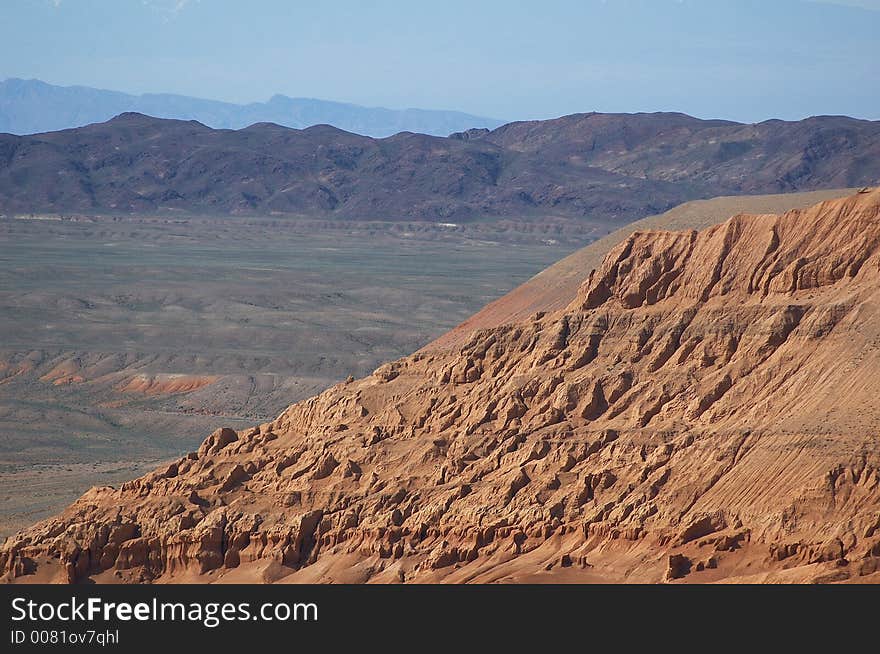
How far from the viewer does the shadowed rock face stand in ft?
95.2

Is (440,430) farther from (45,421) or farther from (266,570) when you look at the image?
(45,421)

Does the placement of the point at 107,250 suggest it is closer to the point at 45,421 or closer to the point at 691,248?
the point at 45,421

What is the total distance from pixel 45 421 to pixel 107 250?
332ft

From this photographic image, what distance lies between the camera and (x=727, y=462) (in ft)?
98.7

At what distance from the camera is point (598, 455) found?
3200cm

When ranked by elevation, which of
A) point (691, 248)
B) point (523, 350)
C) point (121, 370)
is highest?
point (691, 248)

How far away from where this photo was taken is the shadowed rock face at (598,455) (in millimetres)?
29016

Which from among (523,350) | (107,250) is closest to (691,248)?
(523,350)

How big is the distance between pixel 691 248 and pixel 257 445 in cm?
1129
